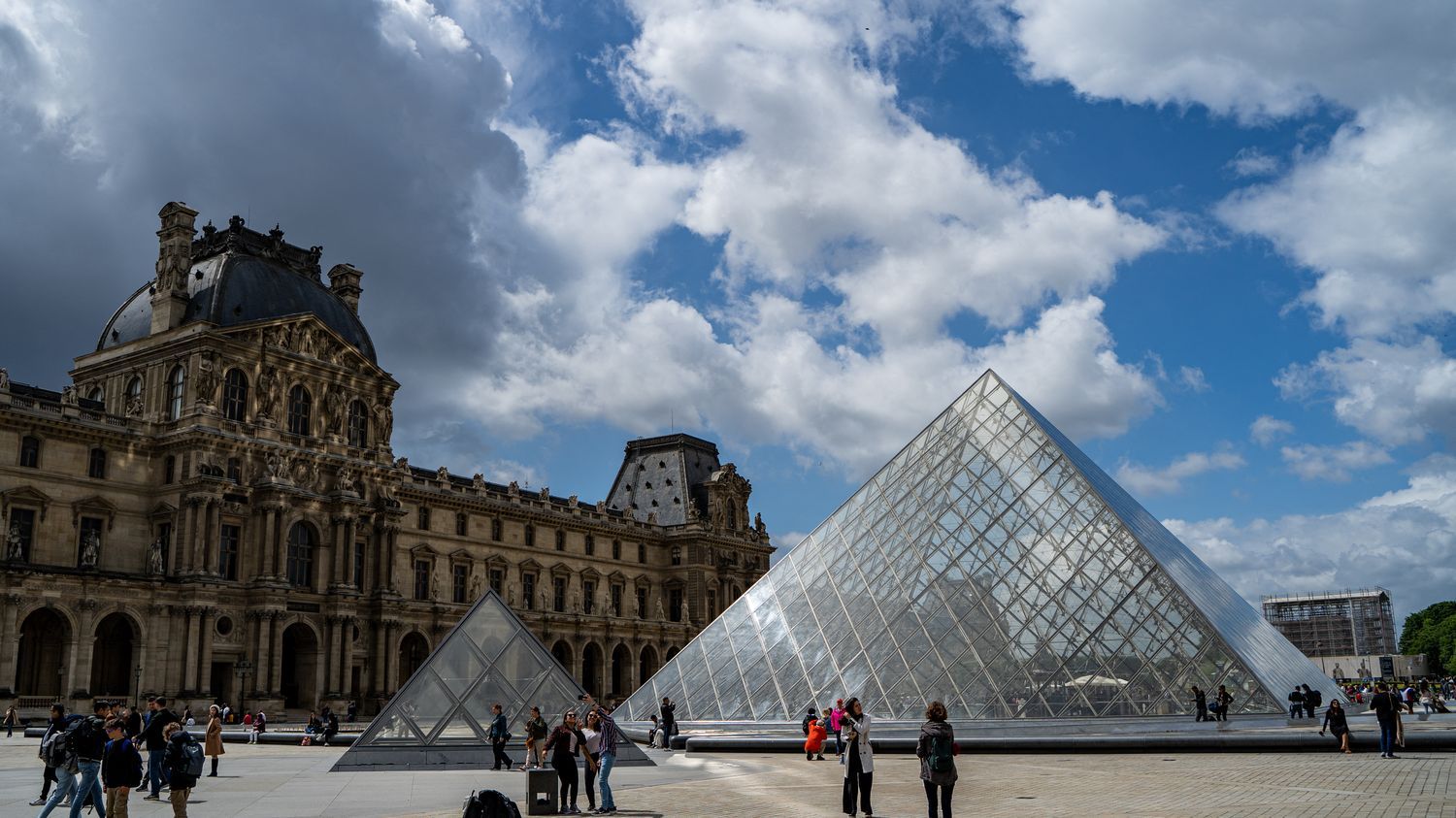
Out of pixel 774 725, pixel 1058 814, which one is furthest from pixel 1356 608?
pixel 1058 814

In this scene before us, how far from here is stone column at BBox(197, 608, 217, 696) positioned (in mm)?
44156

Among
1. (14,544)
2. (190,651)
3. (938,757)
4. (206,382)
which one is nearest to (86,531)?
(14,544)

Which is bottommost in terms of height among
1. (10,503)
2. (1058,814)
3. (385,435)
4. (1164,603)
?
(1058,814)

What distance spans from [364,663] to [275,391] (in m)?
12.6

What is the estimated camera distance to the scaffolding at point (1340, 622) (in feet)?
498

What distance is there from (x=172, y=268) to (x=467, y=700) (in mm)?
35862

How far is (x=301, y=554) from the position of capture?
5019 cm

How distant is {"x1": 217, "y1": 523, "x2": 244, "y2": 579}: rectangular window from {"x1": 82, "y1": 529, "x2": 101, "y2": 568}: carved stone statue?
13.7 feet

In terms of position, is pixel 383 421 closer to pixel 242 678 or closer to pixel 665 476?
pixel 242 678

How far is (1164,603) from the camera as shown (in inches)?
1024

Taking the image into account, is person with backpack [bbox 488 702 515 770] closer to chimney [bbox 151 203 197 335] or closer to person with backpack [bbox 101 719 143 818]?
person with backpack [bbox 101 719 143 818]

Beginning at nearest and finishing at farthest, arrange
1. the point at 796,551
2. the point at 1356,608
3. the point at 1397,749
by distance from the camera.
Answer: the point at 1397,749
the point at 796,551
the point at 1356,608

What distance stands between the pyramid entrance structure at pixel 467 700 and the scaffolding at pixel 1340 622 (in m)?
152

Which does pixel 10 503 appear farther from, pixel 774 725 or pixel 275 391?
pixel 774 725
